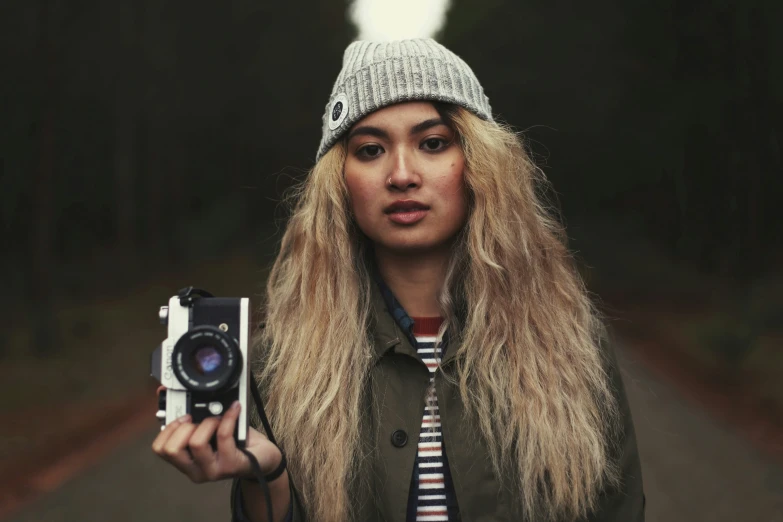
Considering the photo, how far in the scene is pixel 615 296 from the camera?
1117 centimetres

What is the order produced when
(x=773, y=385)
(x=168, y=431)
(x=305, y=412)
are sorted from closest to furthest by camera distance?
(x=168, y=431)
(x=305, y=412)
(x=773, y=385)

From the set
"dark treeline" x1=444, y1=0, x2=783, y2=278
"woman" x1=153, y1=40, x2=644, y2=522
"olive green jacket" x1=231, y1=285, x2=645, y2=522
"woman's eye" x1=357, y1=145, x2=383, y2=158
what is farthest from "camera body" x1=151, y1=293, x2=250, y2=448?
"dark treeline" x1=444, y1=0, x2=783, y2=278

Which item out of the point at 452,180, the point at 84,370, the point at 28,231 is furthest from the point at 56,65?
the point at 452,180

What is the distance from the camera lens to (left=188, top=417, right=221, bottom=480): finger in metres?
1.79

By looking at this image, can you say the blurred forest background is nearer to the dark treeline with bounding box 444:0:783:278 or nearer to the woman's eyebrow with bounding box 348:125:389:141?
the dark treeline with bounding box 444:0:783:278

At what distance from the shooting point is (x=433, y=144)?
7.65 feet

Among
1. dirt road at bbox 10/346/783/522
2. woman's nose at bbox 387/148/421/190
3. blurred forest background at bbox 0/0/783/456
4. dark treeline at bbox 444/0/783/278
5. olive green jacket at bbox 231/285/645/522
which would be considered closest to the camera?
olive green jacket at bbox 231/285/645/522

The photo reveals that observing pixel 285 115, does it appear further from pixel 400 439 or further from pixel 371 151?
pixel 400 439

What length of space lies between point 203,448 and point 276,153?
9789 mm

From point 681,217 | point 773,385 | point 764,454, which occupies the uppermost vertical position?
point 681,217

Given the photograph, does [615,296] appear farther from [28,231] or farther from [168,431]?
[168,431]

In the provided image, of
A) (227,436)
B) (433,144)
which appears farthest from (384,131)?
(227,436)

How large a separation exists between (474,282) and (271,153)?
29.9ft

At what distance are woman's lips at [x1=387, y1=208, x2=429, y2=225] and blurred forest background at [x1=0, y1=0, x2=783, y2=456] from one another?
1.52 m
